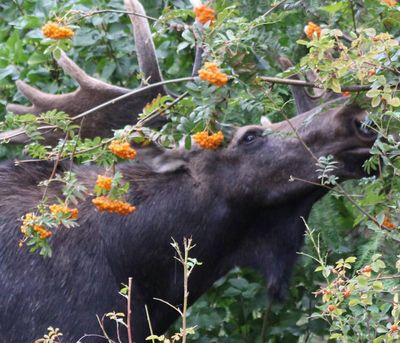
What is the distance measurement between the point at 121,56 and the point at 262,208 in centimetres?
162

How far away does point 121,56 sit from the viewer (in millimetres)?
6422

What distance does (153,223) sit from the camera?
5270 millimetres

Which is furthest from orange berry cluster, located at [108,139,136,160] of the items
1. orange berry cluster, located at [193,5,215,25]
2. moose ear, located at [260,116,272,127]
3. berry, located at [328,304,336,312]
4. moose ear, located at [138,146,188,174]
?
moose ear, located at [260,116,272,127]

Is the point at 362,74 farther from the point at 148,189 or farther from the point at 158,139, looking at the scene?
the point at 148,189

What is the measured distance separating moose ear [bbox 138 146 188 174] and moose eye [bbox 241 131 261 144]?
32 centimetres

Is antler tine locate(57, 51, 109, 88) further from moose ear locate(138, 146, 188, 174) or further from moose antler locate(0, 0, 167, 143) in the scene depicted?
moose ear locate(138, 146, 188, 174)

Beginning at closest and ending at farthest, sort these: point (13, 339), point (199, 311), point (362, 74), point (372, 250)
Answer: point (362, 74)
point (372, 250)
point (13, 339)
point (199, 311)

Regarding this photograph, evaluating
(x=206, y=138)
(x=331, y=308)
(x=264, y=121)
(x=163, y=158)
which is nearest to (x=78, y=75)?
(x=163, y=158)

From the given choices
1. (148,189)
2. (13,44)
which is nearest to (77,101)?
(148,189)

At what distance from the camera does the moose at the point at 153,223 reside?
5129 mm

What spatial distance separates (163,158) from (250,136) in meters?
0.45

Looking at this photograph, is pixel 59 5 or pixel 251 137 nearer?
pixel 251 137

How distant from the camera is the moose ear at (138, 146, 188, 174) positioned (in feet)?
17.6

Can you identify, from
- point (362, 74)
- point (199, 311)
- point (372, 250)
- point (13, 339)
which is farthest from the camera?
point (199, 311)
